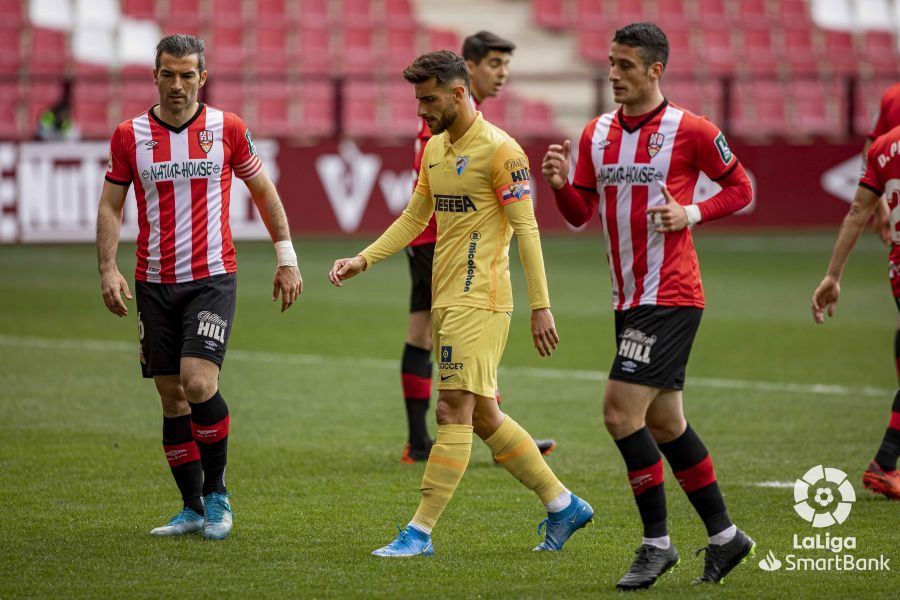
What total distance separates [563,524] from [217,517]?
4.87 ft

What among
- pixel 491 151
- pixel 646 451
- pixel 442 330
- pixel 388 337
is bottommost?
pixel 388 337

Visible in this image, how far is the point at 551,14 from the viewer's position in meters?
24.2

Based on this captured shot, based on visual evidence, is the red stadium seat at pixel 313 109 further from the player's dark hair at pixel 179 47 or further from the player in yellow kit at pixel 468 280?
the player in yellow kit at pixel 468 280

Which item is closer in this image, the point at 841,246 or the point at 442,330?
the point at 442,330

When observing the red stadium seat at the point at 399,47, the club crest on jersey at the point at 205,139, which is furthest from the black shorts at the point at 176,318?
the red stadium seat at the point at 399,47

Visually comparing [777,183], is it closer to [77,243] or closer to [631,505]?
[77,243]

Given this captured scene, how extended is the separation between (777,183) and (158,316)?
14833 millimetres

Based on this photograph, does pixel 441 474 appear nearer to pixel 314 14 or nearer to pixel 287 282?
pixel 287 282

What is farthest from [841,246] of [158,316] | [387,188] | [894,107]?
[387,188]

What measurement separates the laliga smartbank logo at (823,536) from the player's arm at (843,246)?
0.89 metres

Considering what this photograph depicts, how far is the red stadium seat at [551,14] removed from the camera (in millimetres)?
24031

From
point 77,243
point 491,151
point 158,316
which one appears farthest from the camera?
point 77,243

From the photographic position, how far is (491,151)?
517 centimetres

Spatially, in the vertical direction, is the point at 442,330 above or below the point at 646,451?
above
